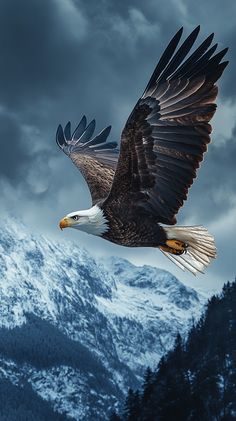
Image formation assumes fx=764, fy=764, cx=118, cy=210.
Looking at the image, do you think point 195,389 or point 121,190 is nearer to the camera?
point 121,190

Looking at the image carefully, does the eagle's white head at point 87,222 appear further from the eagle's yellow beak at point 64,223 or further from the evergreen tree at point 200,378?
the evergreen tree at point 200,378

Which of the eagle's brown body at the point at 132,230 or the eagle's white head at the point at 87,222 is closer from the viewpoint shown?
the eagle's white head at the point at 87,222

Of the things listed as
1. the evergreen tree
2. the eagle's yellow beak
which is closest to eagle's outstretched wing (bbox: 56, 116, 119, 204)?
the eagle's yellow beak

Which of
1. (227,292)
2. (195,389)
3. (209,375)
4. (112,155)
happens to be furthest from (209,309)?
(112,155)

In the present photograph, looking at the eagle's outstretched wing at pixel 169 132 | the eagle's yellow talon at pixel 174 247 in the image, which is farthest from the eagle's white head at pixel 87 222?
the eagle's yellow talon at pixel 174 247

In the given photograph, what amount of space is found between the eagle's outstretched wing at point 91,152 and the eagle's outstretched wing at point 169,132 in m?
2.25

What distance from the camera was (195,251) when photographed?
34.6ft

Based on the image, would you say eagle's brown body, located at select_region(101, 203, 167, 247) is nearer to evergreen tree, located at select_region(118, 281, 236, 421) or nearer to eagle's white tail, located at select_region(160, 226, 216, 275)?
eagle's white tail, located at select_region(160, 226, 216, 275)

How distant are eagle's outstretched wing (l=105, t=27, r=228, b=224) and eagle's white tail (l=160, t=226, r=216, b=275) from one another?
0.67m

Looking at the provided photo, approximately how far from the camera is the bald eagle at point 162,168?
9.42 metres

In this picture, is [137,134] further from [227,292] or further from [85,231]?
[227,292]

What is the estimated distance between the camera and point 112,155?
15.8 m

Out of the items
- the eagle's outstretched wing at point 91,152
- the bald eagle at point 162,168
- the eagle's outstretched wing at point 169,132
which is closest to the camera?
the eagle's outstretched wing at point 169,132

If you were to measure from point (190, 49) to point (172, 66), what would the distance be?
1.45ft
